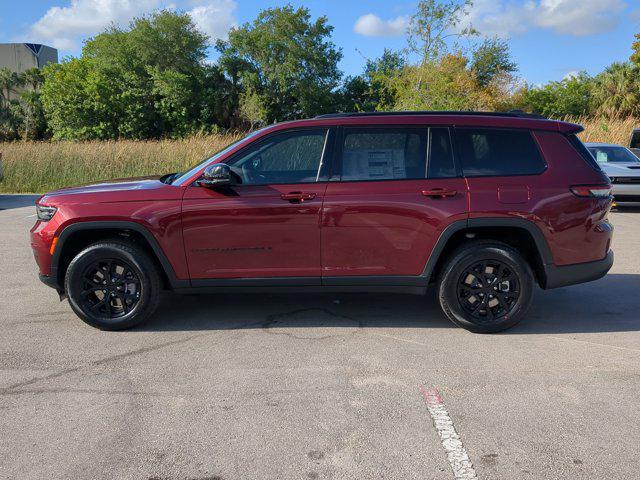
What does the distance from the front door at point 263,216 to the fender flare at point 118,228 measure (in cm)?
19

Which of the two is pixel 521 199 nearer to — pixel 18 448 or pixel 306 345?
pixel 306 345

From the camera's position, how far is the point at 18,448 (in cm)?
289

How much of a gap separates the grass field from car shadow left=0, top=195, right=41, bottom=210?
73.0 inches

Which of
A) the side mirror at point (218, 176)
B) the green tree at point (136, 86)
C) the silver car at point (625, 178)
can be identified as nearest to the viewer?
the side mirror at point (218, 176)

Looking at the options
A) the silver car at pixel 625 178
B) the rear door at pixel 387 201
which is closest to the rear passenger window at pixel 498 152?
the rear door at pixel 387 201

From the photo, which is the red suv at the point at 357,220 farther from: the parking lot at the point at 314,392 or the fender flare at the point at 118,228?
the parking lot at the point at 314,392

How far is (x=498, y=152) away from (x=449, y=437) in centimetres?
262

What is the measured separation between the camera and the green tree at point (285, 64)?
4174 centimetres

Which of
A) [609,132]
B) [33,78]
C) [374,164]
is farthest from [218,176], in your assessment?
[33,78]

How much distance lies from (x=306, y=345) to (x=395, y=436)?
1.48m

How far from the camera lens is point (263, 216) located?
445 centimetres

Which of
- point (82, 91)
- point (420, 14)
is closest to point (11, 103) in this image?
point (82, 91)

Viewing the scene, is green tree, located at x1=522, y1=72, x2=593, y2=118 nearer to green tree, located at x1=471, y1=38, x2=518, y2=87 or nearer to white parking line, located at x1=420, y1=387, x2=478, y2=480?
green tree, located at x1=471, y1=38, x2=518, y2=87

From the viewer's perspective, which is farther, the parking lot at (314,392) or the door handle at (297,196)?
the door handle at (297,196)
